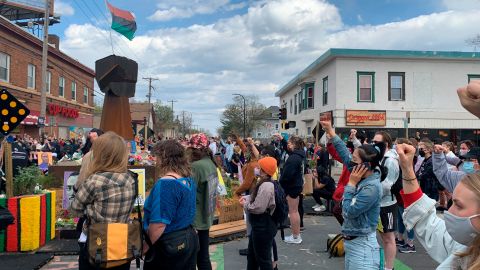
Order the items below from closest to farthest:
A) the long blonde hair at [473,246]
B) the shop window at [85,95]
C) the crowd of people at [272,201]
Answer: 1. the long blonde hair at [473,246]
2. the crowd of people at [272,201]
3. the shop window at [85,95]

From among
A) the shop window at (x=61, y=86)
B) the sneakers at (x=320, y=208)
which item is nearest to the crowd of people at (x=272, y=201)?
the sneakers at (x=320, y=208)

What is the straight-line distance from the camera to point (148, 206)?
3463mm

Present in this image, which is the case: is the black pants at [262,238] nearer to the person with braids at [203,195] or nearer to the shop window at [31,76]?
the person with braids at [203,195]

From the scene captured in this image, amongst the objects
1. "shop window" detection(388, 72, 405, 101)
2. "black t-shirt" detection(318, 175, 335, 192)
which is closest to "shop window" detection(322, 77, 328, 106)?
"shop window" detection(388, 72, 405, 101)

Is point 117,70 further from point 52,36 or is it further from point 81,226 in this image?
point 52,36

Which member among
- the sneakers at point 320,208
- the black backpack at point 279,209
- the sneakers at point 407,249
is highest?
the black backpack at point 279,209

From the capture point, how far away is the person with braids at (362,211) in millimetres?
3891

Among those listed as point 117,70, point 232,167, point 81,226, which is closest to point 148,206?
point 81,226

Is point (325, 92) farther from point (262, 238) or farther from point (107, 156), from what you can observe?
point (107, 156)

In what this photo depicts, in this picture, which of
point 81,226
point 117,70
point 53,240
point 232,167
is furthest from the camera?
point 232,167

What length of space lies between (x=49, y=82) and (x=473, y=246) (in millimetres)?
32169

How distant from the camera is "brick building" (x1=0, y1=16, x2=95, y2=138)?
24.3 m

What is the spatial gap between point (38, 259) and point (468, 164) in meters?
6.79

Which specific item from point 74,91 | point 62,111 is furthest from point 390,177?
point 74,91
